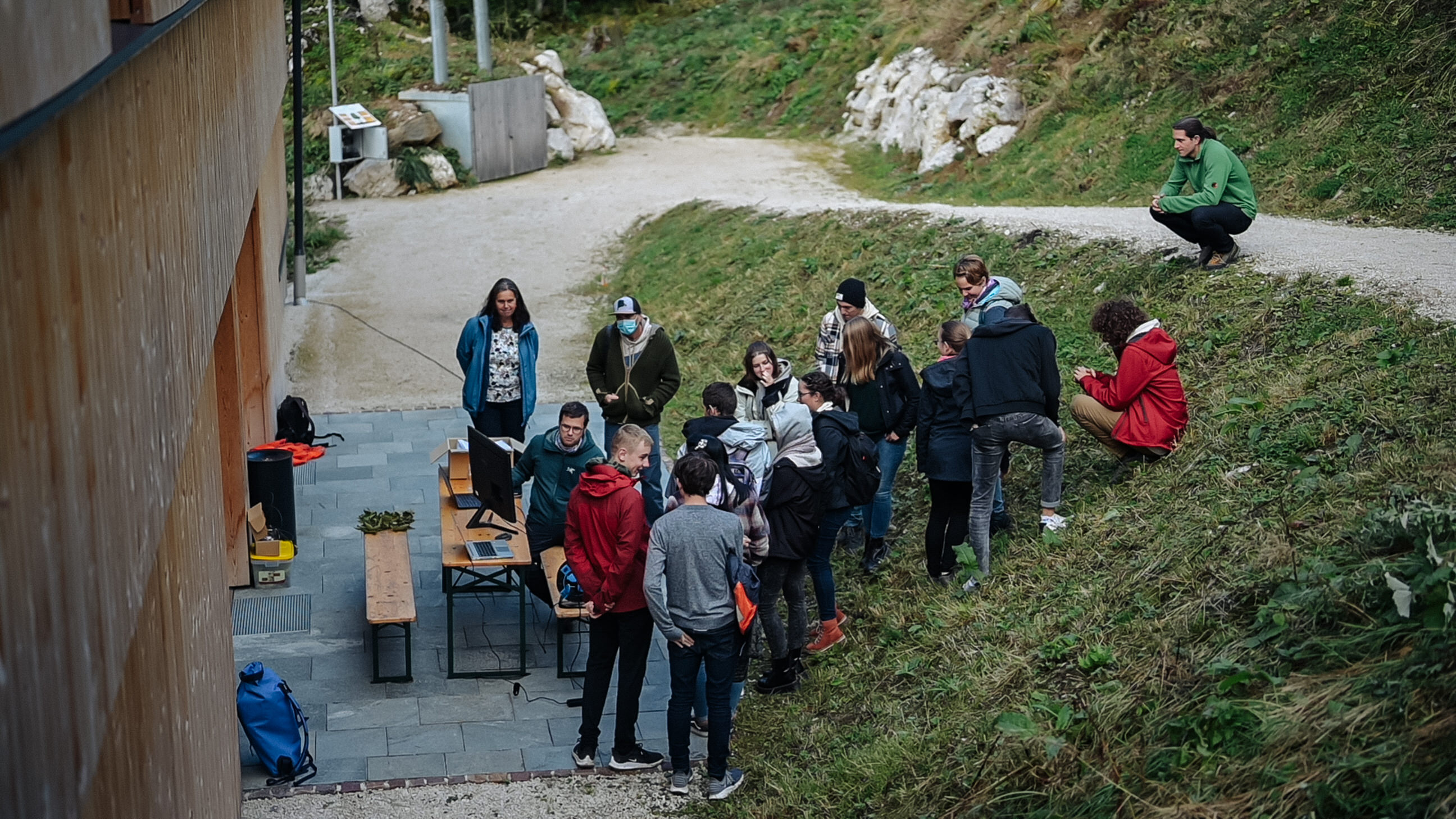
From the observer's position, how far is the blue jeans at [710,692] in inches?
279

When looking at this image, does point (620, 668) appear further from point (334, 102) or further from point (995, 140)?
point (334, 102)

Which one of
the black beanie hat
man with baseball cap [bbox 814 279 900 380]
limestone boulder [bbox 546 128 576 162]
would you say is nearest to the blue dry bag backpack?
man with baseball cap [bbox 814 279 900 380]

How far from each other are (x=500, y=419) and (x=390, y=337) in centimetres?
743

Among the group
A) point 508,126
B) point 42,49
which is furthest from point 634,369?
point 508,126

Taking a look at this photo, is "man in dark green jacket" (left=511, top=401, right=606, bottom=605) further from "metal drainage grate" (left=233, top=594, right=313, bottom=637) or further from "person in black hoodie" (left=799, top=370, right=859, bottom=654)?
"metal drainage grate" (left=233, top=594, right=313, bottom=637)

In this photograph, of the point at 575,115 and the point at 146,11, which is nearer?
the point at 146,11

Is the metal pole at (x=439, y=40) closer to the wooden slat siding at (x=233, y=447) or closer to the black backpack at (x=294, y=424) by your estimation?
the black backpack at (x=294, y=424)

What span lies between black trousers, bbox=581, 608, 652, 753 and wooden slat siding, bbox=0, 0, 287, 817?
263 centimetres

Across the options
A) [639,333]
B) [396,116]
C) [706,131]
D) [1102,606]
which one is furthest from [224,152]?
[706,131]

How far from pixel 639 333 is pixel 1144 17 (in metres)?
15.3

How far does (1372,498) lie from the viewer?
6.63 meters

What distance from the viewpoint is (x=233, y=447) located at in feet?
31.8

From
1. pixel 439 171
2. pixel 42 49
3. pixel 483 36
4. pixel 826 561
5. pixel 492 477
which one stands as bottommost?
pixel 826 561

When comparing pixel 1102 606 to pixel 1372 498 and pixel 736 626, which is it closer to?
pixel 1372 498
